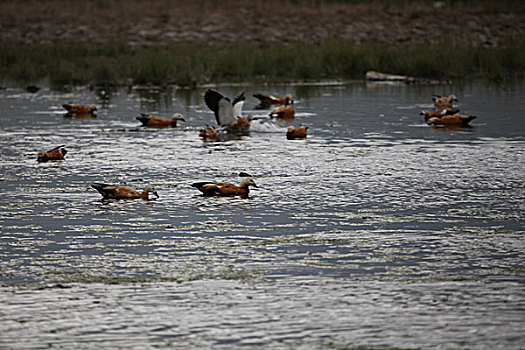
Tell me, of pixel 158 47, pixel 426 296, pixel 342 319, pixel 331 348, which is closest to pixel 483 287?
pixel 426 296

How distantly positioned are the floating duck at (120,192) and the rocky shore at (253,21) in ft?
108

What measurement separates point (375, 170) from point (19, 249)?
21.8 ft

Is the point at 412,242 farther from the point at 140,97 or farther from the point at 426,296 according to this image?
the point at 140,97

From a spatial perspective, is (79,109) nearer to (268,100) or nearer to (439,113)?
(268,100)

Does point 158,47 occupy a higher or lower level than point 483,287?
higher

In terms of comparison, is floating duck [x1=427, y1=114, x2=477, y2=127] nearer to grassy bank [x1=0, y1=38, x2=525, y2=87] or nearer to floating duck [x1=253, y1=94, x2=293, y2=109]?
floating duck [x1=253, y1=94, x2=293, y2=109]

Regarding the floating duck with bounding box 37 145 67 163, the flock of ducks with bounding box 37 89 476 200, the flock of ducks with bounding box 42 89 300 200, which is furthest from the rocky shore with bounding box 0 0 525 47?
the floating duck with bounding box 37 145 67 163

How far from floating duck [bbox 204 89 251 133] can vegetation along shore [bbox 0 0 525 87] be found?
1367cm

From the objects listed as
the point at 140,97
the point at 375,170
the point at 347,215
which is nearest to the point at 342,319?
the point at 347,215

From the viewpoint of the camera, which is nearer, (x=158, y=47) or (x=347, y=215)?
(x=347, y=215)

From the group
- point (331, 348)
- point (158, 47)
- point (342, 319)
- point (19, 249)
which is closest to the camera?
point (331, 348)

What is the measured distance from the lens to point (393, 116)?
23.0m

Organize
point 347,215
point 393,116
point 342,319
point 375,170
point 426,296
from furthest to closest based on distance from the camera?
1. point 393,116
2. point 375,170
3. point 347,215
4. point 426,296
5. point 342,319

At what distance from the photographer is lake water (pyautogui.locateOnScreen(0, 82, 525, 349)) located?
23.6 ft
